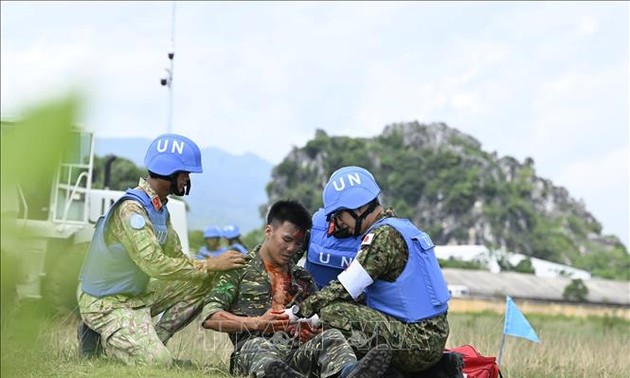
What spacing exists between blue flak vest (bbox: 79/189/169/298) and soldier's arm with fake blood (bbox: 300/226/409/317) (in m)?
1.38

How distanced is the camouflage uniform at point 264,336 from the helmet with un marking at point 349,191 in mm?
671

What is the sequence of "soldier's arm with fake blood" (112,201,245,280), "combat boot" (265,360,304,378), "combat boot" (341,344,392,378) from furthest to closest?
1. "soldier's arm with fake blood" (112,201,245,280)
2. "combat boot" (265,360,304,378)
3. "combat boot" (341,344,392,378)

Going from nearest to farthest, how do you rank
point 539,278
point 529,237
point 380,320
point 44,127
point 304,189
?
point 44,127, point 380,320, point 539,278, point 304,189, point 529,237

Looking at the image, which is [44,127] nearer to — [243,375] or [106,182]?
[243,375]

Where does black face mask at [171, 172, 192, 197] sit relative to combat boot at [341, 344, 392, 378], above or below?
above

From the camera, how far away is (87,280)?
24.0ft

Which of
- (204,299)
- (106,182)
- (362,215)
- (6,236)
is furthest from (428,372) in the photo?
(106,182)

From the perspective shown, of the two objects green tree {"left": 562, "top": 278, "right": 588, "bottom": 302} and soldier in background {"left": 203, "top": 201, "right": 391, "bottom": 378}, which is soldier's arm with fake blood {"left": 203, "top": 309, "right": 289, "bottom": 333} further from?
green tree {"left": 562, "top": 278, "right": 588, "bottom": 302}

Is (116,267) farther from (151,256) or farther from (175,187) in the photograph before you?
(175,187)

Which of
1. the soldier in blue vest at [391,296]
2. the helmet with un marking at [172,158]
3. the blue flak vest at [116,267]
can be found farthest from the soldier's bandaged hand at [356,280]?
the blue flak vest at [116,267]

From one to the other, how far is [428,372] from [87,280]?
2.22m

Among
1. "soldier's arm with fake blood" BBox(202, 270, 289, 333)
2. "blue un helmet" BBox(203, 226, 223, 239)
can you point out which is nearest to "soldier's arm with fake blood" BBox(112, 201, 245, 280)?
"soldier's arm with fake blood" BBox(202, 270, 289, 333)

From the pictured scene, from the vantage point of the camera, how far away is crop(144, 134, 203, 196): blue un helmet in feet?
23.9

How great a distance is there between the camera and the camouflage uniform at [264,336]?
643 centimetres
